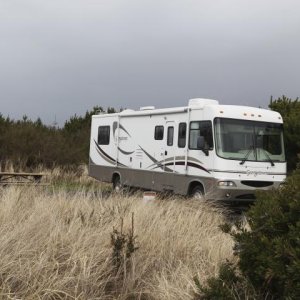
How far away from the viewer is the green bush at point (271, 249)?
3248mm

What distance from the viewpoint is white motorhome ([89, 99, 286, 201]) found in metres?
13.1

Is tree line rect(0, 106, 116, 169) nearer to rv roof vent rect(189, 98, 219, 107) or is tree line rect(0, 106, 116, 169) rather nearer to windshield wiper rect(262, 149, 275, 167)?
rv roof vent rect(189, 98, 219, 107)

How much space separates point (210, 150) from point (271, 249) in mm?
9838

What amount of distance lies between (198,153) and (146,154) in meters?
2.74

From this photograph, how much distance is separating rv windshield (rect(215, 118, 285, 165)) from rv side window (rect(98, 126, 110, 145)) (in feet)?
Result: 20.5

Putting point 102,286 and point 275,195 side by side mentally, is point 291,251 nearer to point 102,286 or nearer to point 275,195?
point 275,195

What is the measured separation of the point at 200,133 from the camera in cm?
1360

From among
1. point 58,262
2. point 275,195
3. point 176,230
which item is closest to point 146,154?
point 176,230

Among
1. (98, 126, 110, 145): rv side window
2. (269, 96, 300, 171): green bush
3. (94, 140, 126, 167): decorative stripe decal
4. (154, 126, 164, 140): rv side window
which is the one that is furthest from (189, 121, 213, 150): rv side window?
(98, 126, 110, 145): rv side window

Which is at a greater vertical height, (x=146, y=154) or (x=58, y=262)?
(x=146, y=154)

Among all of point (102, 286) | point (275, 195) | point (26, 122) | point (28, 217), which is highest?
point (26, 122)

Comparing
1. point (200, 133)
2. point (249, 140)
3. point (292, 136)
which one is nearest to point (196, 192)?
point (200, 133)

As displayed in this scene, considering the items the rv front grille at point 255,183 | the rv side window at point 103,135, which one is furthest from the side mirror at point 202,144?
the rv side window at point 103,135

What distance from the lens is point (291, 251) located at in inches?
126
